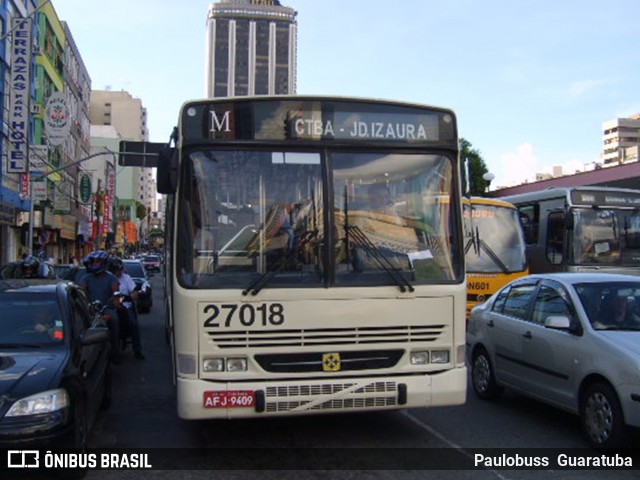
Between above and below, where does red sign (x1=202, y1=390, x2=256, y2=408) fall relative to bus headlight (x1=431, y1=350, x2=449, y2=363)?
below

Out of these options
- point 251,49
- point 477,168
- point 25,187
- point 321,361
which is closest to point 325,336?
point 321,361

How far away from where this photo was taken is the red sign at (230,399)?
5531 millimetres

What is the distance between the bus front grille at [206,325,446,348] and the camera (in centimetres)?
559

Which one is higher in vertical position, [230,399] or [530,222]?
[530,222]

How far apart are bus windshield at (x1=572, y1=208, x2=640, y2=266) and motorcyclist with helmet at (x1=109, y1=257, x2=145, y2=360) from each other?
914 centimetres

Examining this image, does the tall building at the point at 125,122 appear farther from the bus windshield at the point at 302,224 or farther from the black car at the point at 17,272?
the bus windshield at the point at 302,224

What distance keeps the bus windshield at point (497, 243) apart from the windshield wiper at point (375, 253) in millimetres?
8591

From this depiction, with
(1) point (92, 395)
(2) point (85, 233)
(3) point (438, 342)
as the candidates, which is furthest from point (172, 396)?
(2) point (85, 233)

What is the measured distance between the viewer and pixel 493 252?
47.3 feet

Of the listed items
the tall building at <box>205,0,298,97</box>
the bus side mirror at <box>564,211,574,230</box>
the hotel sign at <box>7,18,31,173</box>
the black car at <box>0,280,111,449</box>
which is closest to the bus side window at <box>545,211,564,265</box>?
the bus side mirror at <box>564,211,574,230</box>

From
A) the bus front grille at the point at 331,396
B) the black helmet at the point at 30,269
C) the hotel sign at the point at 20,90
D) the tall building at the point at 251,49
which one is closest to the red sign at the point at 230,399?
the bus front grille at the point at 331,396

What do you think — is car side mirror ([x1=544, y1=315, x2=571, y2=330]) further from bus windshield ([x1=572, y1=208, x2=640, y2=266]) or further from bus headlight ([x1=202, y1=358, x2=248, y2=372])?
bus windshield ([x1=572, y1=208, x2=640, y2=266])

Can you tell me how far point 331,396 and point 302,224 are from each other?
1.47 meters

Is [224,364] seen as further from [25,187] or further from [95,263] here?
[25,187]
